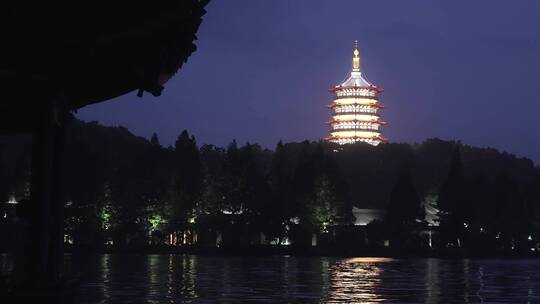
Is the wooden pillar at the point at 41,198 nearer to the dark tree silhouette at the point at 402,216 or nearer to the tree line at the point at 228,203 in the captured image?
the tree line at the point at 228,203

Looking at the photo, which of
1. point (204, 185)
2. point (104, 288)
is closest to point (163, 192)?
point (204, 185)

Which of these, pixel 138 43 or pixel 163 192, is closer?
pixel 138 43

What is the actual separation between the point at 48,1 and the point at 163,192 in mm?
109966

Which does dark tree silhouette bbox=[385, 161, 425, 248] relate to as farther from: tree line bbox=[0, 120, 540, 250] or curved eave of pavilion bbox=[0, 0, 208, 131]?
curved eave of pavilion bbox=[0, 0, 208, 131]

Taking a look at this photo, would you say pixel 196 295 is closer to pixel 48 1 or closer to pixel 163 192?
pixel 48 1

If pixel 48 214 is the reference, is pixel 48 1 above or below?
above

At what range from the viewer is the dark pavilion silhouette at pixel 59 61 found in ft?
60.7

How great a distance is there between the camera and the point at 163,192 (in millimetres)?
127250

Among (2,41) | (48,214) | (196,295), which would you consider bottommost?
(196,295)

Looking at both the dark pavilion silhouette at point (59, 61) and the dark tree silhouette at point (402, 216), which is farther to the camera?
the dark tree silhouette at point (402, 216)

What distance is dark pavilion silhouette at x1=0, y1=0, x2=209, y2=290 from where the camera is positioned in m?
18.5

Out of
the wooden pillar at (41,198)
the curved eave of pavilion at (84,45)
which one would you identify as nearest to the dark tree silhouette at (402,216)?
the curved eave of pavilion at (84,45)

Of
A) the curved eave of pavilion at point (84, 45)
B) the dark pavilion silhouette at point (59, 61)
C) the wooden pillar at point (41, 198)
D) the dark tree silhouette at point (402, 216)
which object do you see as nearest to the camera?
the curved eave of pavilion at point (84, 45)

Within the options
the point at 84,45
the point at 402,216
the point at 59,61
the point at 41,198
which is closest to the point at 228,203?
the point at 402,216
